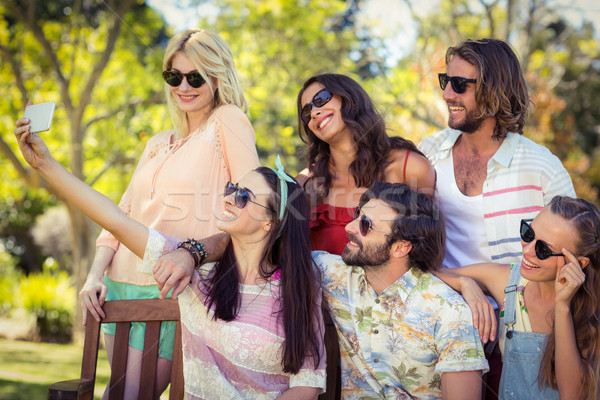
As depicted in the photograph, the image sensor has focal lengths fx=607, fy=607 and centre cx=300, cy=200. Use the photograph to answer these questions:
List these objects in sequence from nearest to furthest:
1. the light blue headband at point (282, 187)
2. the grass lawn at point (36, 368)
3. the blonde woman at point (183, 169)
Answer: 1. the light blue headband at point (282, 187)
2. the blonde woman at point (183, 169)
3. the grass lawn at point (36, 368)

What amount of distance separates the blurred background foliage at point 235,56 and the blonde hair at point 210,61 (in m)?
5.74

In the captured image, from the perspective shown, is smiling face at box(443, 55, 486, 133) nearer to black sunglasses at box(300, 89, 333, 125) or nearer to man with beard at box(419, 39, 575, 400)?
man with beard at box(419, 39, 575, 400)

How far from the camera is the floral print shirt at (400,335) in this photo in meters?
2.65

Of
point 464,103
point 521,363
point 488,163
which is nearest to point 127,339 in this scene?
point 521,363

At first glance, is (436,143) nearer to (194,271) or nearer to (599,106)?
(194,271)

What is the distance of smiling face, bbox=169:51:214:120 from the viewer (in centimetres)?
350

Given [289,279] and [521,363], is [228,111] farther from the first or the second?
[521,363]

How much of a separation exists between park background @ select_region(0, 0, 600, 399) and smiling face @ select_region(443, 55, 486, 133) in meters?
5.63

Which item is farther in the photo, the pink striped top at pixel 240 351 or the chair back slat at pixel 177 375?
the chair back slat at pixel 177 375

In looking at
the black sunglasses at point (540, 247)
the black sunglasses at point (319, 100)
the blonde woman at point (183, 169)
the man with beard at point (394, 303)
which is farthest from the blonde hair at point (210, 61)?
the black sunglasses at point (540, 247)

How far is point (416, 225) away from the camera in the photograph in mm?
2969

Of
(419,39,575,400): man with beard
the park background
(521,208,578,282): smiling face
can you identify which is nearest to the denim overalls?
(521,208,578,282): smiling face

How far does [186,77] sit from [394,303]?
5.71 feet

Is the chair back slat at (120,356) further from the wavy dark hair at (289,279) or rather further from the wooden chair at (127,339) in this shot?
the wavy dark hair at (289,279)
